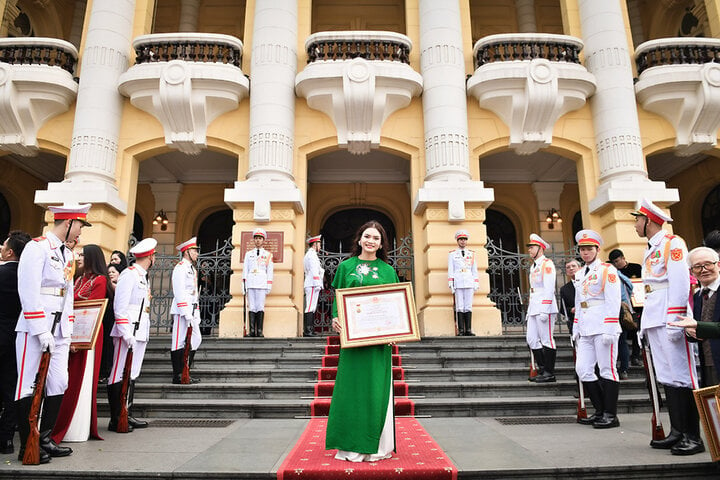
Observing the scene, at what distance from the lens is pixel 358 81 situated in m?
11.9

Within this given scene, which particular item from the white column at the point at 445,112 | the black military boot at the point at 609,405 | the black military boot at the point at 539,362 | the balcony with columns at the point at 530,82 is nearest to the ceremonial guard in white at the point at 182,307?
the black military boot at the point at 539,362

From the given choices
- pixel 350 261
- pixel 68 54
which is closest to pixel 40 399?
pixel 350 261

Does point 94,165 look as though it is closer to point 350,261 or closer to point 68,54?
point 68,54

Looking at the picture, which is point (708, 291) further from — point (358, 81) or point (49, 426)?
point (358, 81)

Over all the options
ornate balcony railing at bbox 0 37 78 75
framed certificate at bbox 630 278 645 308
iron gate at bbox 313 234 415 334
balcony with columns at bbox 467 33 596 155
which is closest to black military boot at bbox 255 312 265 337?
iron gate at bbox 313 234 415 334

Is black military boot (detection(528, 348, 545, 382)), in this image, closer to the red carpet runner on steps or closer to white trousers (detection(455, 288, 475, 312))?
the red carpet runner on steps

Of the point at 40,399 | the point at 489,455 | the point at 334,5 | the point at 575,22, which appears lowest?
the point at 489,455

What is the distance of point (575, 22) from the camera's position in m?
13.4

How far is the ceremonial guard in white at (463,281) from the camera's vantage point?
10.2 meters

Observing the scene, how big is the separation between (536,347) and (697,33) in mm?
13420

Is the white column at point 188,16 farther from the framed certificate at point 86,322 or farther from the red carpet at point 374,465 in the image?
the red carpet at point 374,465

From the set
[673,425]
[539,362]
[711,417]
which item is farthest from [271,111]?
[711,417]

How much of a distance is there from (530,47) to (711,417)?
10779mm

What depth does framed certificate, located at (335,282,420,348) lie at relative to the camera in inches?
166
